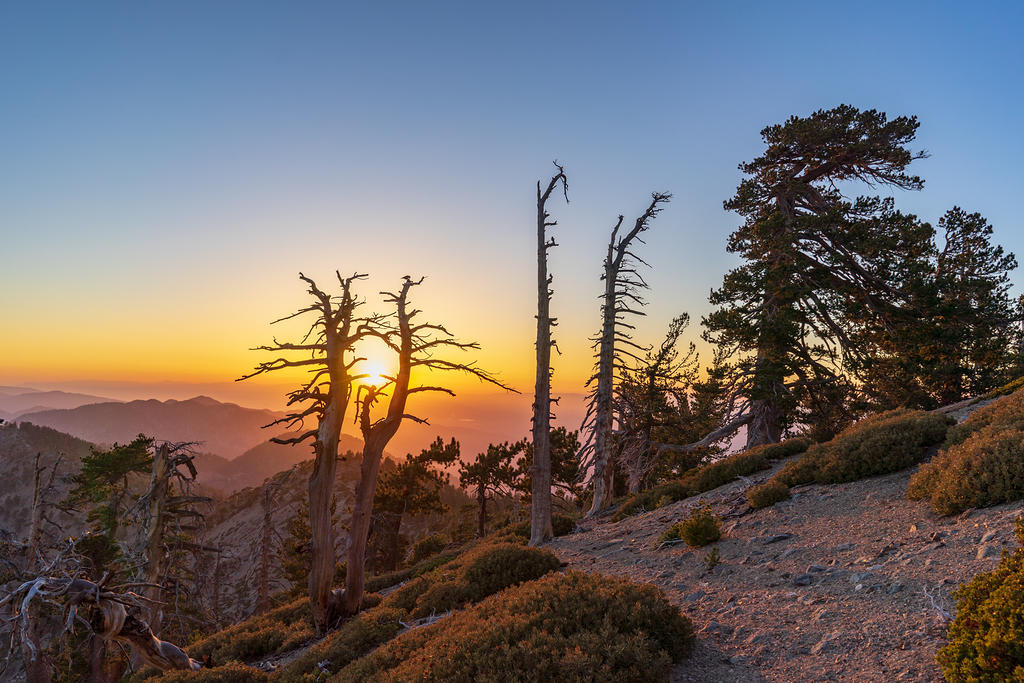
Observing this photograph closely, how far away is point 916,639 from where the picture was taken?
511 cm

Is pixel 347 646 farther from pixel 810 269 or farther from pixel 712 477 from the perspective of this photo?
pixel 810 269

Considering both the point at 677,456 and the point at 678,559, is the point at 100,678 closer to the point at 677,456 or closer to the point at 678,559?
the point at 678,559

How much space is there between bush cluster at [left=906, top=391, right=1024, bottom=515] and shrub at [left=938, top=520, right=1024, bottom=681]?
362cm

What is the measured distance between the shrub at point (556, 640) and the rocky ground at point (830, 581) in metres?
0.61

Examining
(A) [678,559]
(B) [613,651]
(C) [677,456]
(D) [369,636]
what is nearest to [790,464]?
(A) [678,559]

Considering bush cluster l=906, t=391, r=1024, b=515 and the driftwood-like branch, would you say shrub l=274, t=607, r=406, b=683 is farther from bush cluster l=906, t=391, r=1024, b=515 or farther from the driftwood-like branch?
bush cluster l=906, t=391, r=1024, b=515

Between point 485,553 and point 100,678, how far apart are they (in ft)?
49.4

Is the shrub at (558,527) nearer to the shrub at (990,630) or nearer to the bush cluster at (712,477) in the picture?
the bush cluster at (712,477)

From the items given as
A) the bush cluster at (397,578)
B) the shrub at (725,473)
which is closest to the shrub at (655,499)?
the shrub at (725,473)

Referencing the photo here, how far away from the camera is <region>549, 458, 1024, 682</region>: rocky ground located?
17.0 ft

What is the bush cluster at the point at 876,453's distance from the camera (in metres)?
10.8

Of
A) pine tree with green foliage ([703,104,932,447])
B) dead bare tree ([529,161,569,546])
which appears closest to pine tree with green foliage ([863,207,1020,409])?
pine tree with green foliage ([703,104,932,447])

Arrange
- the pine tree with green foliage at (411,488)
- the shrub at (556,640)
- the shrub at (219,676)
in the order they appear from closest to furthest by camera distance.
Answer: the shrub at (556,640) → the shrub at (219,676) → the pine tree with green foliage at (411,488)

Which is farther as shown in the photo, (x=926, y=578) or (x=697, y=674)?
(x=926, y=578)
